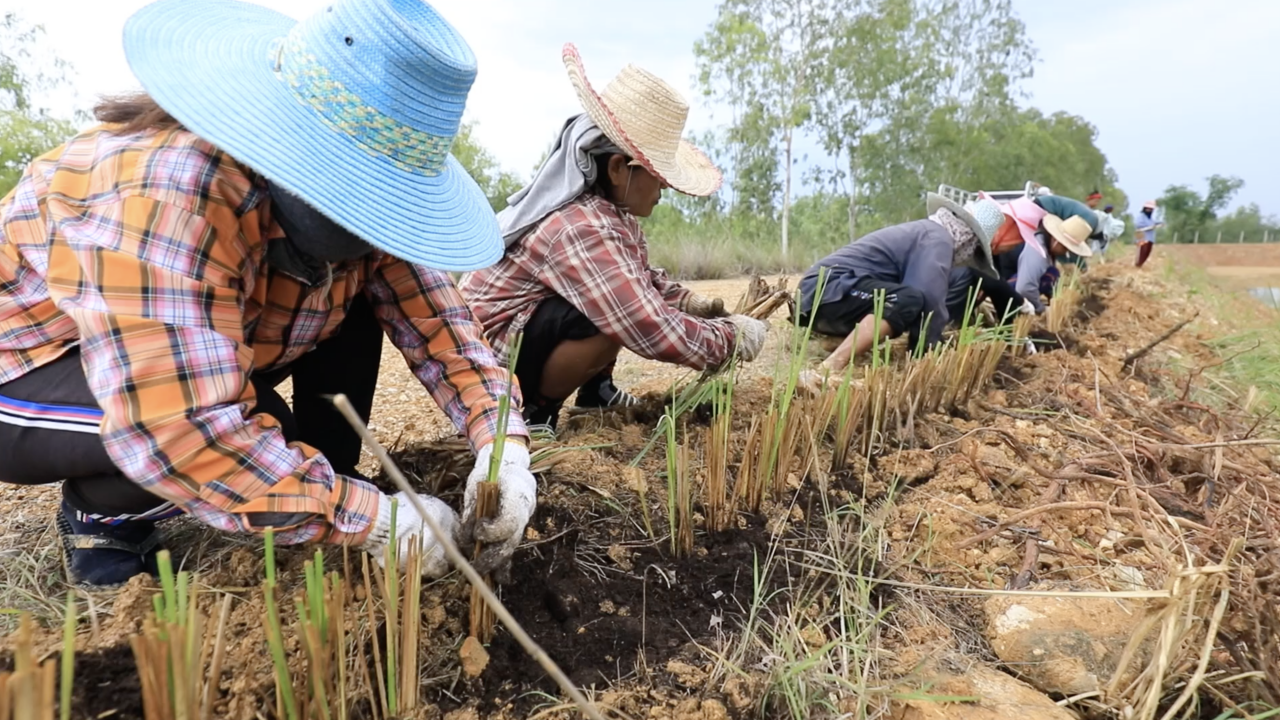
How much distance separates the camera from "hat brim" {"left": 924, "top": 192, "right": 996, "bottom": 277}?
332 cm

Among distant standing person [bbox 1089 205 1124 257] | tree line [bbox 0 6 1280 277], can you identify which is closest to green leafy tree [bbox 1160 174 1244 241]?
tree line [bbox 0 6 1280 277]

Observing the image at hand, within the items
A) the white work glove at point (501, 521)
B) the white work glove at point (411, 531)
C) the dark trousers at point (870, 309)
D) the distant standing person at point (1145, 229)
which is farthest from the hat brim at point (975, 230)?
the distant standing person at point (1145, 229)

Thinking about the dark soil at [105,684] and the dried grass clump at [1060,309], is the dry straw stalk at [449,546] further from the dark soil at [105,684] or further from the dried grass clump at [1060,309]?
the dried grass clump at [1060,309]

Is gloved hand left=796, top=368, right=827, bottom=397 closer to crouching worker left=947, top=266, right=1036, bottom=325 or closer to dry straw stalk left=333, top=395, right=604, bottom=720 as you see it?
dry straw stalk left=333, top=395, right=604, bottom=720

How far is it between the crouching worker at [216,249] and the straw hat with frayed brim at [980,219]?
9.34 ft

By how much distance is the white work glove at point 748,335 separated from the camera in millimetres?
2109

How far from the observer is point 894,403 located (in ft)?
6.23

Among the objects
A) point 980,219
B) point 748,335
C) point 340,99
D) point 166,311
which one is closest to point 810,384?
point 748,335

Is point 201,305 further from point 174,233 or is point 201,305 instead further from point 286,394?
point 286,394

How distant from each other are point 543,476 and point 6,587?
95 cm

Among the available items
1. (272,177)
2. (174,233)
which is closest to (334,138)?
(272,177)

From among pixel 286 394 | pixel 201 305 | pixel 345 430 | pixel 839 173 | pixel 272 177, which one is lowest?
pixel 286 394

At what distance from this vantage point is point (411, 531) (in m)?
1.10

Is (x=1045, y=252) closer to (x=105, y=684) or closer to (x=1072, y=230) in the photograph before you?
(x=1072, y=230)
